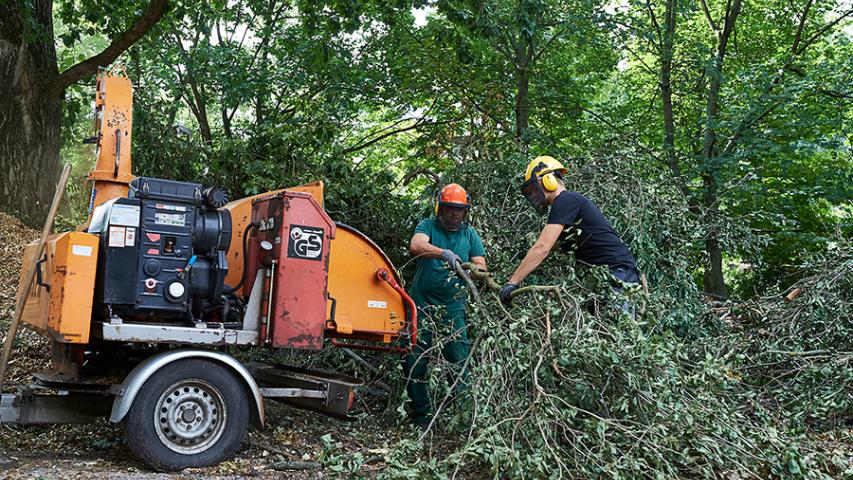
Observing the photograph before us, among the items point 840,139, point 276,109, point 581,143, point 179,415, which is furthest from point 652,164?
point 276,109

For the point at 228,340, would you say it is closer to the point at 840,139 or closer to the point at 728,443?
the point at 728,443

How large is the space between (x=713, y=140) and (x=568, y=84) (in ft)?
7.33

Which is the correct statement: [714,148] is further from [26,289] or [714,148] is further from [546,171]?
[26,289]

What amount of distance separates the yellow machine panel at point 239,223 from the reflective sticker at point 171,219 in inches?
26.3

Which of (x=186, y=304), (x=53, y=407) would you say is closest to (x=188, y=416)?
(x=186, y=304)

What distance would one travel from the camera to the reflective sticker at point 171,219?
4918 millimetres

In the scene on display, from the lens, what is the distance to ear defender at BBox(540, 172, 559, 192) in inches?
241

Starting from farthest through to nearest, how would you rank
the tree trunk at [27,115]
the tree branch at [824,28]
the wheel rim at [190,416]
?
the tree branch at [824,28], the tree trunk at [27,115], the wheel rim at [190,416]

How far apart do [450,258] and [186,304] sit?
198cm

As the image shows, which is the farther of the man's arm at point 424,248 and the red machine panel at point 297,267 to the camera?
the man's arm at point 424,248

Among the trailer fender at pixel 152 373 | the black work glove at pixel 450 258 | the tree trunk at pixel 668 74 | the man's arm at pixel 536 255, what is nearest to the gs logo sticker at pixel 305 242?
the trailer fender at pixel 152 373

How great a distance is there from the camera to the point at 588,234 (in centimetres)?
598

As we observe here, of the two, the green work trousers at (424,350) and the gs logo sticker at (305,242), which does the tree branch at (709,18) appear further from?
the gs logo sticker at (305,242)

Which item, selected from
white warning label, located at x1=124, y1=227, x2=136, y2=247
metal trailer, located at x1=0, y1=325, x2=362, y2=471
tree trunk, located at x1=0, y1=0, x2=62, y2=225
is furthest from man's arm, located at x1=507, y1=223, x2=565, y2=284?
tree trunk, located at x1=0, y1=0, x2=62, y2=225
